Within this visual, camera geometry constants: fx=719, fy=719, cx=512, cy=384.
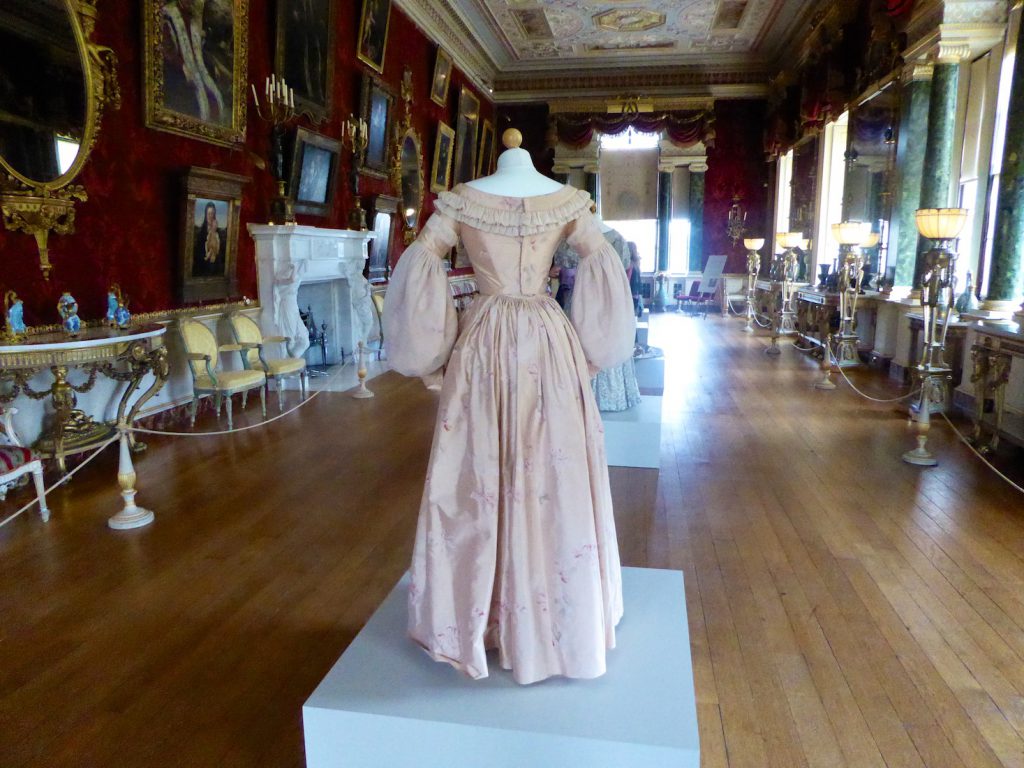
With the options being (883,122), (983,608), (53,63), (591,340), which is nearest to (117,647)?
(591,340)

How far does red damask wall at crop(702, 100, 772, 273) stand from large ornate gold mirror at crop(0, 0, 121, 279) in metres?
14.4

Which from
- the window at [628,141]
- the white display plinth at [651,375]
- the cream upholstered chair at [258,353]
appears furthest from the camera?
the window at [628,141]

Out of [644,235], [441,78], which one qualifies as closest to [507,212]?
[441,78]

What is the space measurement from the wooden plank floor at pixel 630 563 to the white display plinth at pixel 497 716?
0.35m

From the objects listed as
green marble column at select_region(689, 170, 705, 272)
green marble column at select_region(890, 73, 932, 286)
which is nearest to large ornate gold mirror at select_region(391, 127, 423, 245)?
green marble column at select_region(890, 73, 932, 286)

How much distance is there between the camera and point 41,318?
497cm

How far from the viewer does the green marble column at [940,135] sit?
766 centimetres

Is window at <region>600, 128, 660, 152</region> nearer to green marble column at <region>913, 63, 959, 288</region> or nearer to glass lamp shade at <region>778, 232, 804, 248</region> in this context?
glass lamp shade at <region>778, 232, 804, 248</region>

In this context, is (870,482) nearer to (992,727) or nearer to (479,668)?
Result: (992,727)

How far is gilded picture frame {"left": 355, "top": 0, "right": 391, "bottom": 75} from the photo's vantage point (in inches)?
361

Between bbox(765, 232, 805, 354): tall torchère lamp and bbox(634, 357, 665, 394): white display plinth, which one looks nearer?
bbox(634, 357, 665, 394): white display plinth

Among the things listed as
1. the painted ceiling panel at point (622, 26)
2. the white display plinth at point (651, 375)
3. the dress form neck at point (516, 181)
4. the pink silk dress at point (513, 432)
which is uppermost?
the painted ceiling panel at point (622, 26)

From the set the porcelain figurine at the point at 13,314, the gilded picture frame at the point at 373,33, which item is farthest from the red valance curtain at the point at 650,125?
the porcelain figurine at the point at 13,314

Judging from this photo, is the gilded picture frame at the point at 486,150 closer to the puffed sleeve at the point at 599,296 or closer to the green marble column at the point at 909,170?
the green marble column at the point at 909,170
